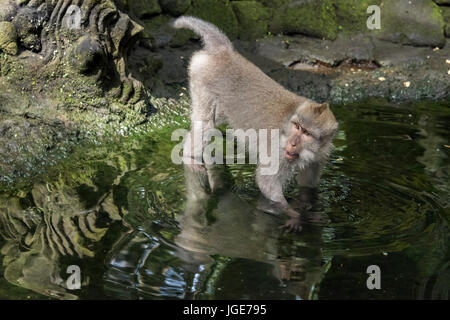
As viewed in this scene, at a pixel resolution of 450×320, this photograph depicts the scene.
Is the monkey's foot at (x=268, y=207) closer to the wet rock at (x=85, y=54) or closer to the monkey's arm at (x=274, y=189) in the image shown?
the monkey's arm at (x=274, y=189)

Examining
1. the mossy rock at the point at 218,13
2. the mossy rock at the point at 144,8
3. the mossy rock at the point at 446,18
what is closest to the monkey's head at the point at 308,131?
the mossy rock at the point at 144,8

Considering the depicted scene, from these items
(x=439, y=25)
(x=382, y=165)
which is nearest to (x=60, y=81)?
(x=382, y=165)

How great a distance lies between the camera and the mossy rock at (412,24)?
386 inches

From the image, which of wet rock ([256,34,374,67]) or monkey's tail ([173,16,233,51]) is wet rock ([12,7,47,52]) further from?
wet rock ([256,34,374,67])

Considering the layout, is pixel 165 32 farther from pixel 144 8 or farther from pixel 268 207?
pixel 268 207

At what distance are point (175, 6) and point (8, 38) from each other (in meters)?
3.25

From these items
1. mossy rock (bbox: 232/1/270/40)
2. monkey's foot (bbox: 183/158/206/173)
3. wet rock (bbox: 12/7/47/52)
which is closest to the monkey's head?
monkey's foot (bbox: 183/158/206/173)

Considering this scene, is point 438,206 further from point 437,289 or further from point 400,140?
point 400,140

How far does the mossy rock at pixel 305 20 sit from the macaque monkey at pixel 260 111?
361 cm

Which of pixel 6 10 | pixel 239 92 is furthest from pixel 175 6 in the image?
pixel 239 92

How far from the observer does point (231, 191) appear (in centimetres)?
586

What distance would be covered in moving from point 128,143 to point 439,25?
599 cm

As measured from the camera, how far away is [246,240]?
4.76 metres
